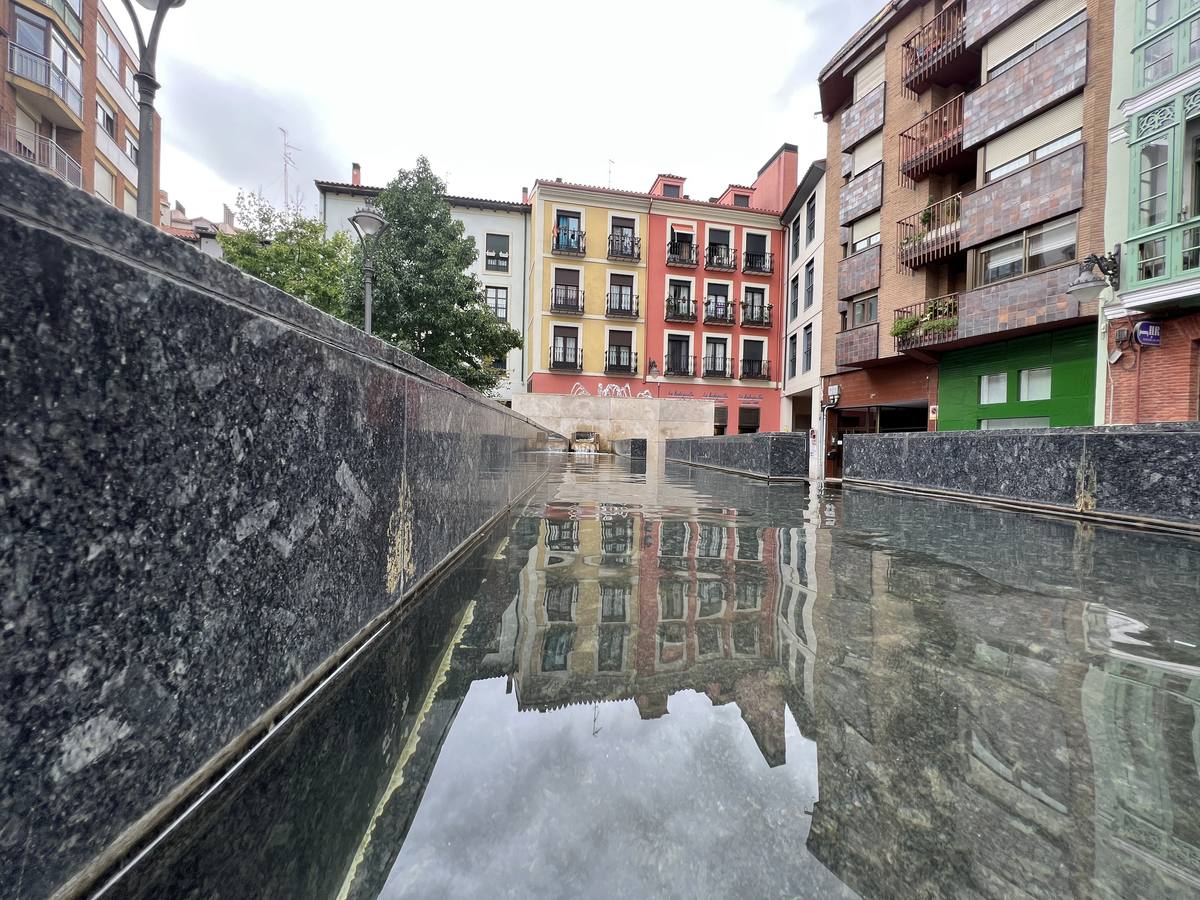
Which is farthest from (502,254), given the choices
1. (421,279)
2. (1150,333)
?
(1150,333)

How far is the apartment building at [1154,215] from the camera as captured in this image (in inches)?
415

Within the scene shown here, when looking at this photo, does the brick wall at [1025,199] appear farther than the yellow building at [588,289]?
No

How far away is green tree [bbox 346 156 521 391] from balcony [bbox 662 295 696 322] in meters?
15.2

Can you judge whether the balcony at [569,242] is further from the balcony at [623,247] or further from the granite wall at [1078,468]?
the granite wall at [1078,468]

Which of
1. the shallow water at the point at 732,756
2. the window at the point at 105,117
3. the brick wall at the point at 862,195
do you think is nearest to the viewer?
the shallow water at the point at 732,756

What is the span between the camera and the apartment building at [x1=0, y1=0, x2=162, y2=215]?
17781mm

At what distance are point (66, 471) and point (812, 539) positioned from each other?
418 cm

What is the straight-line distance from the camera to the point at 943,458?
725 cm

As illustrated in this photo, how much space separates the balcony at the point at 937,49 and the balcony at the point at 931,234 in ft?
12.6

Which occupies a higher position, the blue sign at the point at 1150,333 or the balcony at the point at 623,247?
the balcony at the point at 623,247

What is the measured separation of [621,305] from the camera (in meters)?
31.2

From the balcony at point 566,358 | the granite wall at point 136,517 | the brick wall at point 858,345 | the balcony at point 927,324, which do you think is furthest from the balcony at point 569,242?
Answer: the granite wall at point 136,517

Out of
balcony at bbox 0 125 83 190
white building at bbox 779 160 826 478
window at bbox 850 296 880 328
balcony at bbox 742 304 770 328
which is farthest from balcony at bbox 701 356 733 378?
balcony at bbox 0 125 83 190

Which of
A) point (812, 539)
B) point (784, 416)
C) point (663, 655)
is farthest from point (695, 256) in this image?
point (663, 655)
